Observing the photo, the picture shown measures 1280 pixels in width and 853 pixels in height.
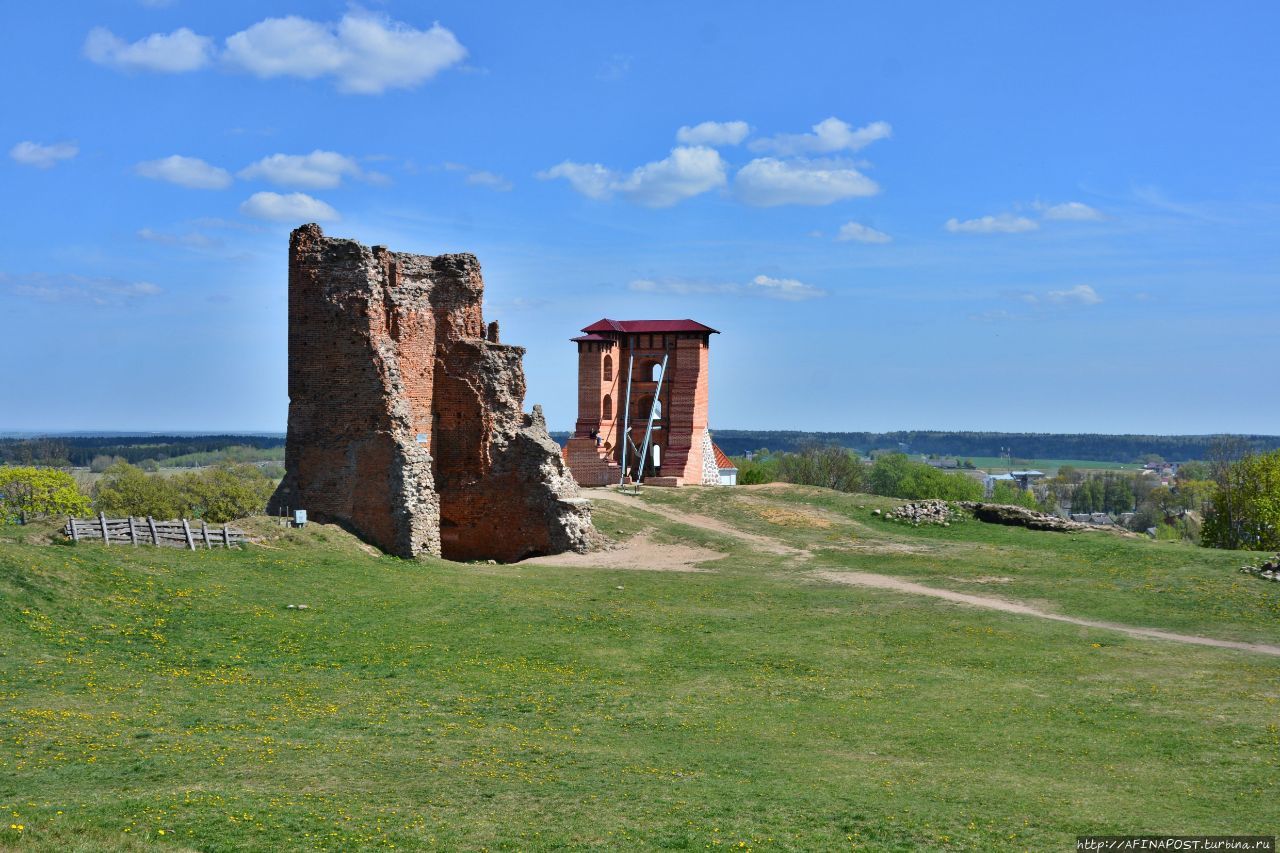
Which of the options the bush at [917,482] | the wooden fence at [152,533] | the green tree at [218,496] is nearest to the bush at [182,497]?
the green tree at [218,496]

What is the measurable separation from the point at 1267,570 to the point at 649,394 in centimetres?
3534

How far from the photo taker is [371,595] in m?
21.5

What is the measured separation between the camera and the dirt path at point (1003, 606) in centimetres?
2228

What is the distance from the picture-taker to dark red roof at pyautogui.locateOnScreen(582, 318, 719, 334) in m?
58.8

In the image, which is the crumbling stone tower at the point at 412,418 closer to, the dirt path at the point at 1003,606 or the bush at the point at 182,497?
the dirt path at the point at 1003,606

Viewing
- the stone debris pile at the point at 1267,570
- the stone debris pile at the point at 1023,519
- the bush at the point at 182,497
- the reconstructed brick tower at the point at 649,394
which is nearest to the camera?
the stone debris pile at the point at 1267,570

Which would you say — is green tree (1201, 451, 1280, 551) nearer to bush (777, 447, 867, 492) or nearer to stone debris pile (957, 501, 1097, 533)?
stone debris pile (957, 501, 1097, 533)

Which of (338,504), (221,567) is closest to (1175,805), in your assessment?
(221,567)

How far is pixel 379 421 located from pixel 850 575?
13490 mm

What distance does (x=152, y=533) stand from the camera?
21250 mm

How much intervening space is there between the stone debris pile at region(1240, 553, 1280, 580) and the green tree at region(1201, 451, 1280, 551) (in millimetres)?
14976

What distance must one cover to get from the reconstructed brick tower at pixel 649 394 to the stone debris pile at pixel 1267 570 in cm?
3044

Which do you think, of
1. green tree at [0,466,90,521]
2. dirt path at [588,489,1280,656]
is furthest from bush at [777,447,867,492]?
green tree at [0,466,90,521]

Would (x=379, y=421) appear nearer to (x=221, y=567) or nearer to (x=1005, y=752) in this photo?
(x=221, y=567)
